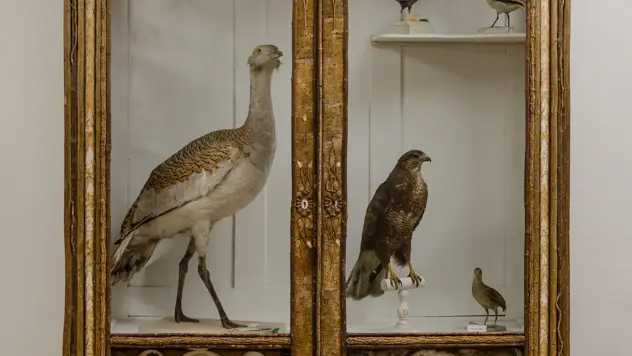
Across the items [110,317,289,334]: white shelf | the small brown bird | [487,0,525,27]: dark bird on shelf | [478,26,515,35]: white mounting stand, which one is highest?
[487,0,525,27]: dark bird on shelf

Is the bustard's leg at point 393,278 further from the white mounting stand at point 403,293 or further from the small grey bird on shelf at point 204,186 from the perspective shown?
the small grey bird on shelf at point 204,186

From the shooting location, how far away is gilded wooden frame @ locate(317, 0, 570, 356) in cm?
221

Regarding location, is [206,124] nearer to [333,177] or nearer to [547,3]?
[333,177]

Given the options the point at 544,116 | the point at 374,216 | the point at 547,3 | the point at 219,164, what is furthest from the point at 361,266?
the point at 547,3

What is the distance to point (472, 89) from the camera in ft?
7.51

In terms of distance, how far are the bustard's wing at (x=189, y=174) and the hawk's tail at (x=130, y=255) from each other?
0.03 meters

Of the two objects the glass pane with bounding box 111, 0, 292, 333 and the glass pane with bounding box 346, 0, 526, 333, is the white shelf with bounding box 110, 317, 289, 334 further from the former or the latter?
the glass pane with bounding box 346, 0, 526, 333

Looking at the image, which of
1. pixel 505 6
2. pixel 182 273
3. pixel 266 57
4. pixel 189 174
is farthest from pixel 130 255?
pixel 505 6

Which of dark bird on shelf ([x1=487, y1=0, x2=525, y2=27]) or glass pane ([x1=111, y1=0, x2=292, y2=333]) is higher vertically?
dark bird on shelf ([x1=487, y1=0, x2=525, y2=27])

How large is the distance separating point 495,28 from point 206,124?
76 cm

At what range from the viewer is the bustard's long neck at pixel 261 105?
7.35 feet
